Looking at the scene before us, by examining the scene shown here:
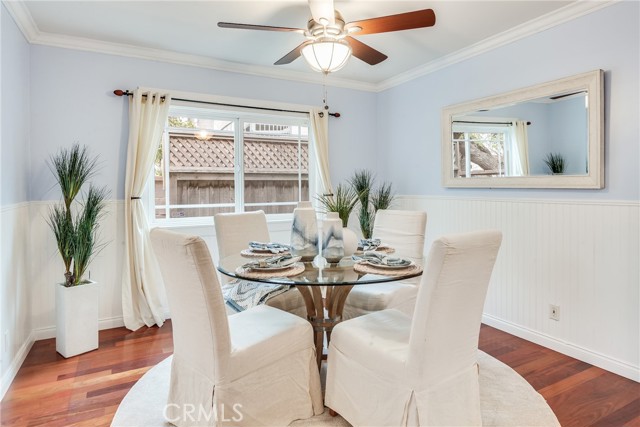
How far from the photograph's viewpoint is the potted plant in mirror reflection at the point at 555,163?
2746mm

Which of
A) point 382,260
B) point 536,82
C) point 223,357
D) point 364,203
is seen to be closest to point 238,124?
point 364,203

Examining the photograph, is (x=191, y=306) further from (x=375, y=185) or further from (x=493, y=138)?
(x=375, y=185)

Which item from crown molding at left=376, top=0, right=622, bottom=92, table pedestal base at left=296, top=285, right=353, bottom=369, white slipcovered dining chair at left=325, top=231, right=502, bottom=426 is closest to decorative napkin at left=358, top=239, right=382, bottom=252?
table pedestal base at left=296, top=285, right=353, bottom=369

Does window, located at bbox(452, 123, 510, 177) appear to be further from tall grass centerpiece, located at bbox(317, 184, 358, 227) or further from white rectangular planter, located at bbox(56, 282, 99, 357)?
white rectangular planter, located at bbox(56, 282, 99, 357)

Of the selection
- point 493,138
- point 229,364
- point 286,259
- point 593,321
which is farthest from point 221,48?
point 593,321

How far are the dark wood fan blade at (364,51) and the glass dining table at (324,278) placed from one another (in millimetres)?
1367

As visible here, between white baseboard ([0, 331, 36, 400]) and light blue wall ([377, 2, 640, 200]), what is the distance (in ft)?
11.9

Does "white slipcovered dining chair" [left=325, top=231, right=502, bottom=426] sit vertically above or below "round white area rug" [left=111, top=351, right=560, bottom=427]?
above

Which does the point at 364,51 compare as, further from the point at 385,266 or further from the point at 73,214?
the point at 73,214

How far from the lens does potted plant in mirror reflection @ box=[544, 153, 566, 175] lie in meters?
2.75

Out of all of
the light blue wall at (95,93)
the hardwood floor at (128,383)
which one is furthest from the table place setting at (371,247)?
the light blue wall at (95,93)

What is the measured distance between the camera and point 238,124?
156 inches

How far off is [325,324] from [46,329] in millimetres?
2385

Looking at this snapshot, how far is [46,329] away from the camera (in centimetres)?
307
